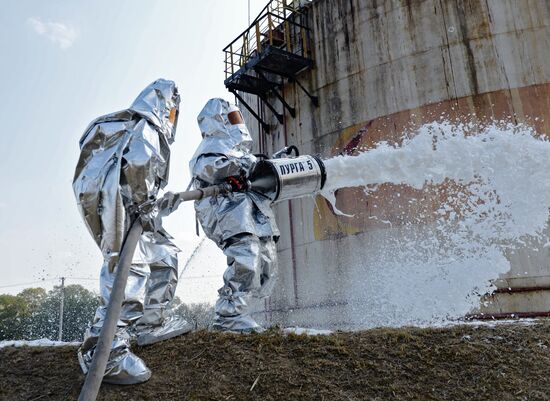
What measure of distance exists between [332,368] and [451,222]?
489cm

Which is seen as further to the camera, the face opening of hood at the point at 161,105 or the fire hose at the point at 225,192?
the face opening of hood at the point at 161,105

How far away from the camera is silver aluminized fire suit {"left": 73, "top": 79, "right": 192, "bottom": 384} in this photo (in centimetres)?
328

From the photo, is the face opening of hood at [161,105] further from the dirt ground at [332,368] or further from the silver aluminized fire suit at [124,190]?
the dirt ground at [332,368]

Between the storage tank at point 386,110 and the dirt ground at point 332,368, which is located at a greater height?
the storage tank at point 386,110

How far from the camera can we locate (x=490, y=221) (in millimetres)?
7078

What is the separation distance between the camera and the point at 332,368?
3277mm

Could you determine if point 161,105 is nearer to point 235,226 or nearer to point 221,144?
point 221,144

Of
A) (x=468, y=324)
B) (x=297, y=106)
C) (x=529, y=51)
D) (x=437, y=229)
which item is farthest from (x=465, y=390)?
(x=297, y=106)

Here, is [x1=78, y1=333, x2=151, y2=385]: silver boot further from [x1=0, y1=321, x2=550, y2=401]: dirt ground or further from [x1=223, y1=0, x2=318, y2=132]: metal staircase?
[x1=223, y1=0, x2=318, y2=132]: metal staircase

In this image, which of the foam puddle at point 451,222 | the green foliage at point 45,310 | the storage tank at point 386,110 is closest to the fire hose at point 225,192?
the foam puddle at point 451,222

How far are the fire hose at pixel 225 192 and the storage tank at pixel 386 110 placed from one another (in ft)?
11.1

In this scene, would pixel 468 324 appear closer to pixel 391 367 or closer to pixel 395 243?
pixel 391 367

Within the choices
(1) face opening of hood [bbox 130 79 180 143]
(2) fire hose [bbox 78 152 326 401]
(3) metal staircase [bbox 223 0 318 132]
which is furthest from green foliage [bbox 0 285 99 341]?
(1) face opening of hood [bbox 130 79 180 143]

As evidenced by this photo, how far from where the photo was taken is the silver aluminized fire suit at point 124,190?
328cm
